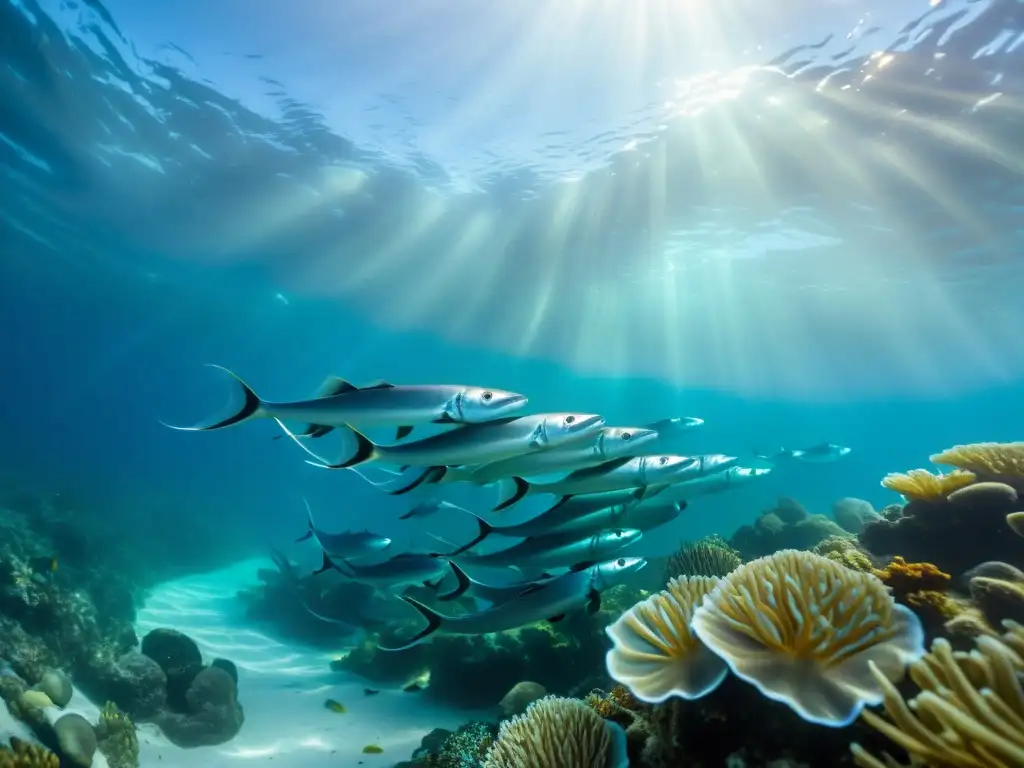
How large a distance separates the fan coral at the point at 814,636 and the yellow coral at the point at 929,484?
2536 millimetres

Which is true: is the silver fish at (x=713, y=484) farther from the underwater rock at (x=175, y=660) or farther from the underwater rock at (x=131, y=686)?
the underwater rock at (x=131, y=686)

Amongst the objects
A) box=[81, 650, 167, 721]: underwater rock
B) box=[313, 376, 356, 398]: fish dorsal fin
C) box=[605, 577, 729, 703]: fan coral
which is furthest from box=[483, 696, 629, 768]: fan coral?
box=[81, 650, 167, 721]: underwater rock

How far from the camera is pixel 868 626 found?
2.49 meters

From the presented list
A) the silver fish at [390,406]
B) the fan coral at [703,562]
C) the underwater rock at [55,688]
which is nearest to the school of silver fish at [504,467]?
the silver fish at [390,406]

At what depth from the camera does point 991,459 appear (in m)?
4.73

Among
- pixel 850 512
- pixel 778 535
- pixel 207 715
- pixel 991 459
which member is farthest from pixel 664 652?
pixel 850 512

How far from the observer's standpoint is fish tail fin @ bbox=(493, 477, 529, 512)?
15.4 ft

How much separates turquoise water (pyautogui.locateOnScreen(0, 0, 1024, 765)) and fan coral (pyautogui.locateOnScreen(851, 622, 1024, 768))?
6.85 meters

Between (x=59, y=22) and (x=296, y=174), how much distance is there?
752 cm

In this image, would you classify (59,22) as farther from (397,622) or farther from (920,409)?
Result: (920,409)

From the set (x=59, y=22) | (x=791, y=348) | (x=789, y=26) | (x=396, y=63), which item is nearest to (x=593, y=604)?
(x=789, y=26)

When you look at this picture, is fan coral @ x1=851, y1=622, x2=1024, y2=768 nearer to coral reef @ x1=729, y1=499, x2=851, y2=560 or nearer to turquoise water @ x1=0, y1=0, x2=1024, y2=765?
turquoise water @ x1=0, y1=0, x2=1024, y2=765

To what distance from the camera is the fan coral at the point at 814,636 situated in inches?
90.3

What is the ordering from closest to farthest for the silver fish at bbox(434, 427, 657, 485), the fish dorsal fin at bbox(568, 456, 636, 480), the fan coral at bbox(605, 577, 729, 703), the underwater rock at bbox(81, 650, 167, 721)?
the fan coral at bbox(605, 577, 729, 703)
the silver fish at bbox(434, 427, 657, 485)
the fish dorsal fin at bbox(568, 456, 636, 480)
the underwater rock at bbox(81, 650, 167, 721)
